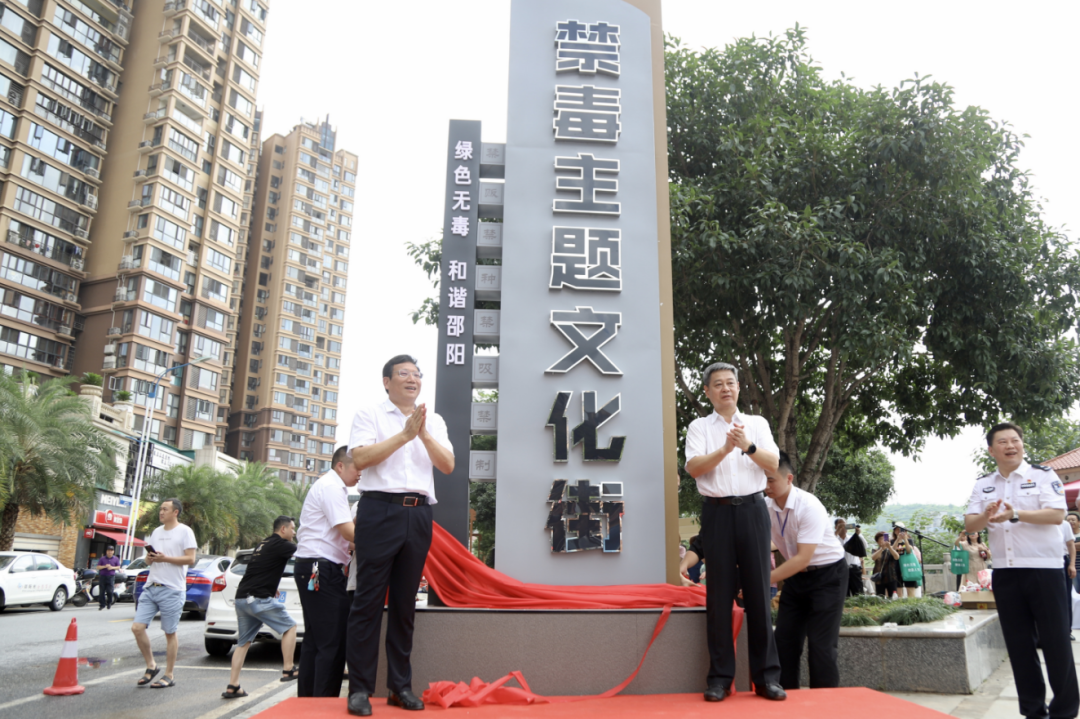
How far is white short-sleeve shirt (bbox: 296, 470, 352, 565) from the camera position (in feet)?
14.6

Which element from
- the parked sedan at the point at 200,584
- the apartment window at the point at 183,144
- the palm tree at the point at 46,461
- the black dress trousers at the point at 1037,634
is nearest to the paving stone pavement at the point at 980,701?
the black dress trousers at the point at 1037,634

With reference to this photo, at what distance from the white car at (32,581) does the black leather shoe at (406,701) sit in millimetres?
15683

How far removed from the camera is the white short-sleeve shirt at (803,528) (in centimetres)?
393

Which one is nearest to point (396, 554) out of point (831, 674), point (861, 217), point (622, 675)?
point (622, 675)

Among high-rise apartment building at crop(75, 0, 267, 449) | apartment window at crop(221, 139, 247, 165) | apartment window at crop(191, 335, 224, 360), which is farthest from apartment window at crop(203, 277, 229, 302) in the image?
apartment window at crop(221, 139, 247, 165)

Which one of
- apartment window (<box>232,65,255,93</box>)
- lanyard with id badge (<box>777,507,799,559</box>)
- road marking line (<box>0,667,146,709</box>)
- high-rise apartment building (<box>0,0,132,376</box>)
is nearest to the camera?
lanyard with id badge (<box>777,507,799,559</box>)

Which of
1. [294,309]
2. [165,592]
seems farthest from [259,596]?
[294,309]

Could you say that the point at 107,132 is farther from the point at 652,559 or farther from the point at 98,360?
the point at 652,559

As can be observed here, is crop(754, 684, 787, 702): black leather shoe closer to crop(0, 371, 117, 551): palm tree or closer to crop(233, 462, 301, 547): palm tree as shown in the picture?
crop(0, 371, 117, 551): palm tree

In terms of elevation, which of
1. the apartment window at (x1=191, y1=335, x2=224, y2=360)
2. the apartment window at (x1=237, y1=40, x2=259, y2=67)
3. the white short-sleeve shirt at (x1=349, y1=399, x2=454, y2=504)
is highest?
the apartment window at (x1=237, y1=40, x2=259, y2=67)

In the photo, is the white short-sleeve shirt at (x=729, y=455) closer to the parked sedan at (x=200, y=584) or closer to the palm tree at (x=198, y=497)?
the parked sedan at (x=200, y=584)

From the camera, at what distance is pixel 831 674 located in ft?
12.6

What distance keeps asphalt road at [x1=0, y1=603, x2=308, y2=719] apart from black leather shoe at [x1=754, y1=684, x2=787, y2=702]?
12.7 feet

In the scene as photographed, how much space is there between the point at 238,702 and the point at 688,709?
4.26 meters
